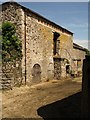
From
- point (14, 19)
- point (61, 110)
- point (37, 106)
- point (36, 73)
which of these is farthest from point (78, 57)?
point (61, 110)

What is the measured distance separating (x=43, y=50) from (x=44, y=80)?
2.77 m

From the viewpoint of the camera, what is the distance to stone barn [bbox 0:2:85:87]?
18047 millimetres

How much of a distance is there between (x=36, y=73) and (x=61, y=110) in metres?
9.62

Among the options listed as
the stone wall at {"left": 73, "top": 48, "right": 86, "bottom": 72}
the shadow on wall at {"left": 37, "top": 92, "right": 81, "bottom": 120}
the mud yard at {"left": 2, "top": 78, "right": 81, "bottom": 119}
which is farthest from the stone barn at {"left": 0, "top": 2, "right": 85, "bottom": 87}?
the shadow on wall at {"left": 37, "top": 92, "right": 81, "bottom": 120}

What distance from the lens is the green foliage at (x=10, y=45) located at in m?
17.4

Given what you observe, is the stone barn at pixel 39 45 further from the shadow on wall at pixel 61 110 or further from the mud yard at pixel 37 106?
the shadow on wall at pixel 61 110

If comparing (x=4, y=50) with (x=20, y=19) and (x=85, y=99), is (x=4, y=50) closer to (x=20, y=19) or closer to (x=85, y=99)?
(x=20, y=19)

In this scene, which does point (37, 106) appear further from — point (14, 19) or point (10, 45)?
point (14, 19)

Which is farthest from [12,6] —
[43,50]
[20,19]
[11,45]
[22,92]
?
[22,92]

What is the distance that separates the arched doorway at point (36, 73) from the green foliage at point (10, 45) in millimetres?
2258

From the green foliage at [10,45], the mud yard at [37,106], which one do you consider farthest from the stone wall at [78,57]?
the mud yard at [37,106]

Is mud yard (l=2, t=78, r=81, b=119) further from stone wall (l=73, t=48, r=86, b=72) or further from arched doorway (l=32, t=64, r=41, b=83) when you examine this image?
stone wall (l=73, t=48, r=86, b=72)

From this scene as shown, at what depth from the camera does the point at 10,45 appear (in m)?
17.6

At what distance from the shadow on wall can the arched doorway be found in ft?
24.4
